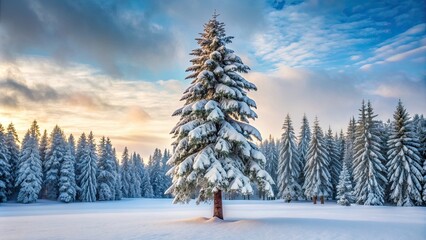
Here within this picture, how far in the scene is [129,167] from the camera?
89.8 m

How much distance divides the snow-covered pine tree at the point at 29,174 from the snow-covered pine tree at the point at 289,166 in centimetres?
4380

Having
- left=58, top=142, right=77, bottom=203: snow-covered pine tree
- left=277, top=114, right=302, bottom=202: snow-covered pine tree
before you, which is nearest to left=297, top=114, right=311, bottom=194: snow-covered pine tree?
left=277, top=114, right=302, bottom=202: snow-covered pine tree

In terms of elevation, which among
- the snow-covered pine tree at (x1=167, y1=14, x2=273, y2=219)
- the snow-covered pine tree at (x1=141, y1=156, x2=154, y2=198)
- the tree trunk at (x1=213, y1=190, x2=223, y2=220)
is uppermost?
the snow-covered pine tree at (x1=167, y1=14, x2=273, y2=219)

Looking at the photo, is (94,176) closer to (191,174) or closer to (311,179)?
(311,179)

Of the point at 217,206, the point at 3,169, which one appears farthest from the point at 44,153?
the point at 217,206

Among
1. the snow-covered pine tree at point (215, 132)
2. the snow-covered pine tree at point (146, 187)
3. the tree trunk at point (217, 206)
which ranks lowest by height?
the snow-covered pine tree at point (146, 187)

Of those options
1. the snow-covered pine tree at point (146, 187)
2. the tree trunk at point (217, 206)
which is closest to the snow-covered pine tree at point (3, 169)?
the tree trunk at point (217, 206)

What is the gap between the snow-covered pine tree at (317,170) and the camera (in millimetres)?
54094

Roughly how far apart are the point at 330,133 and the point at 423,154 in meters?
18.5

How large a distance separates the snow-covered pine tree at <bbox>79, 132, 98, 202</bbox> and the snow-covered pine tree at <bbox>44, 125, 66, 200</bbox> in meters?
4.43

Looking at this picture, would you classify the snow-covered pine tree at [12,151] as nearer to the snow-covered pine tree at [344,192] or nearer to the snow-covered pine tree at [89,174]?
the snow-covered pine tree at [89,174]

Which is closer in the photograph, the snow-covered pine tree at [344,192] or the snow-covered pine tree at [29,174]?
the snow-covered pine tree at [344,192]

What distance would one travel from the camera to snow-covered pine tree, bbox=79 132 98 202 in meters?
62.9

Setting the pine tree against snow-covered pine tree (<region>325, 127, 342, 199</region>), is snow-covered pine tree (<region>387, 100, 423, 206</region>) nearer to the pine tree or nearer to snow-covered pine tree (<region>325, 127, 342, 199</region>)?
snow-covered pine tree (<region>325, 127, 342, 199</region>)
